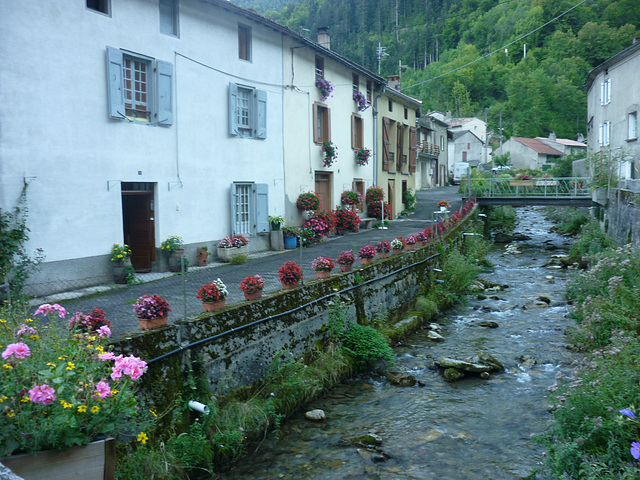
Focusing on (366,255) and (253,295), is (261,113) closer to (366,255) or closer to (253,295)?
(366,255)

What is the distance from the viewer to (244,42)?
15016 millimetres

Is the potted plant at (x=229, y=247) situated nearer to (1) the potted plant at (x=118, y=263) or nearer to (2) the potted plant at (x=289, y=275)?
(1) the potted plant at (x=118, y=263)

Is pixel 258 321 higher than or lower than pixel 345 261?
lower

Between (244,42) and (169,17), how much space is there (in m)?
2.88

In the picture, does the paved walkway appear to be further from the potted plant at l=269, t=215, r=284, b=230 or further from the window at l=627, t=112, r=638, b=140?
the window at l=627, t=112, r=638, b=140

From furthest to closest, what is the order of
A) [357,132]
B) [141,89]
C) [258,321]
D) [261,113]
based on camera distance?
1. [357,132]
2. [261,113]
3. [141,89]
4. [258,321]

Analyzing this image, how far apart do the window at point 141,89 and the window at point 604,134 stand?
81.3 ft

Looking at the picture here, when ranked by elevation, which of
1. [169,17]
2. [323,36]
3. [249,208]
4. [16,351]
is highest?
[323,36]

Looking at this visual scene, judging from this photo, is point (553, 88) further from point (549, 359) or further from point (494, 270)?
point (549, 359)

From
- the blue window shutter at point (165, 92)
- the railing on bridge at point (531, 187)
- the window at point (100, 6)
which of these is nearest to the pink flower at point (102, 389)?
the blue window shutter at point (165, 92)

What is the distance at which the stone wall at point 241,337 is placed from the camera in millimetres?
6008

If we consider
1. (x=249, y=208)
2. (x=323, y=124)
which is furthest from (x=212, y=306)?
(x=323, y=124)

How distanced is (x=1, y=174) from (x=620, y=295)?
1153 cm

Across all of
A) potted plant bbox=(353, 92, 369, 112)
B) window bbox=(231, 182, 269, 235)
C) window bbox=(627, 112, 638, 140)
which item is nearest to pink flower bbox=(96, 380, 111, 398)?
window bbox=(231, 182, 269, 235)
